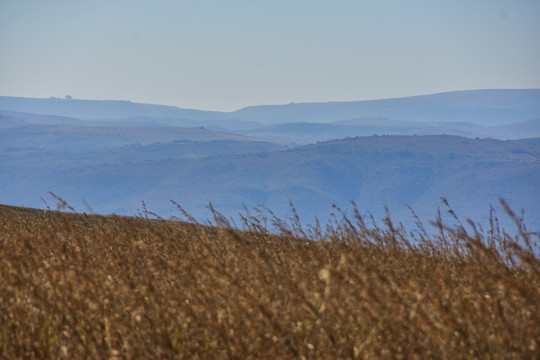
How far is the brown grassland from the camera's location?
2785 millimetres

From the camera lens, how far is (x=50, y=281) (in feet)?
13.3

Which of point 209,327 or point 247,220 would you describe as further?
point 247,220

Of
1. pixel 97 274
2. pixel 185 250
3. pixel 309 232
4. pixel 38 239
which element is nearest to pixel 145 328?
pixel 97 274

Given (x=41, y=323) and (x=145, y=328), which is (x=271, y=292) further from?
(x=41, y=323)

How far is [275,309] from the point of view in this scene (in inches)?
123

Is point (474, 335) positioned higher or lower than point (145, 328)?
higher

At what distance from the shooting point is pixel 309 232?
574cm

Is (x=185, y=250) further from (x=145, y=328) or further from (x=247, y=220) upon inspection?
(x=145, y=328)

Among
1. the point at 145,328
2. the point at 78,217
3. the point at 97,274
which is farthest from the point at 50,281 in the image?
the point at 78,217

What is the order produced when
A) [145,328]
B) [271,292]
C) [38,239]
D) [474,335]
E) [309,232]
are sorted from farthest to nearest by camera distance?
[38,239] < [309,232] < [271,292] < [145,328] < [474,335]

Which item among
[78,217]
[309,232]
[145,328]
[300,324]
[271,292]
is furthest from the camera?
[78,217]

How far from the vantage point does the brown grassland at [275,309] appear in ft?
9.14

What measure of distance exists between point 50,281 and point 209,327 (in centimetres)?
149

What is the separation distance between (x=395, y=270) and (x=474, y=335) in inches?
47.9
